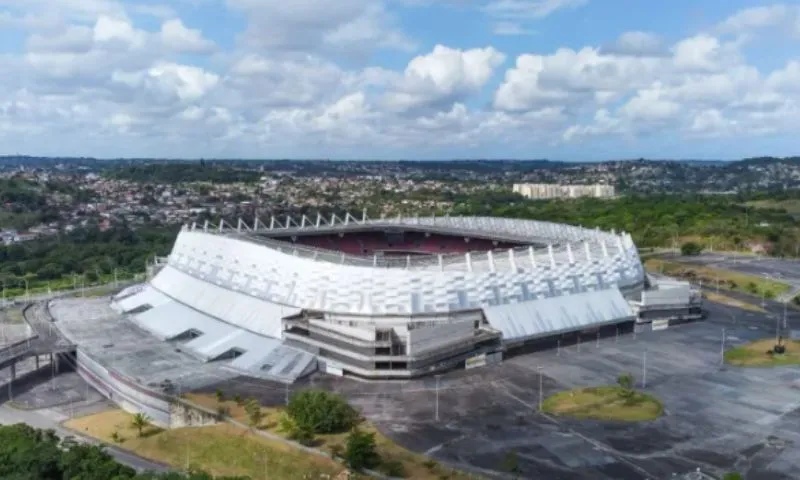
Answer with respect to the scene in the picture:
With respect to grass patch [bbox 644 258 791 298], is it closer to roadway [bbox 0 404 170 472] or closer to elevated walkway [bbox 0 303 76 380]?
roadway [bbox 0 404 170 472]

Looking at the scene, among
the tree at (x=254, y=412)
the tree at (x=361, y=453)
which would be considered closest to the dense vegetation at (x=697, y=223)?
the tree at (x=254, y=412)

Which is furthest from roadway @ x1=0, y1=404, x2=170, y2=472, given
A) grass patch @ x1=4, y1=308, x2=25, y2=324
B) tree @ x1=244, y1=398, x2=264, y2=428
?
grass patch @ x1=4, y1=308, x2=25, y2=324

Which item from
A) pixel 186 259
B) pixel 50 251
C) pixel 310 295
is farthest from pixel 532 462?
pixel 50 251

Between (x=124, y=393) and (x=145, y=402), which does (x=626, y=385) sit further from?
(x=124, y=393)

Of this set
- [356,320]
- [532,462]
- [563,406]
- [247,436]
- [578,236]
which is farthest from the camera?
[578,236]

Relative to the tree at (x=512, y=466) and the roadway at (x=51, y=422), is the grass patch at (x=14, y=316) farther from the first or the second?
the tree at (x=512, y=466)

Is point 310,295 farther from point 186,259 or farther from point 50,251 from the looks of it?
point 50,251
